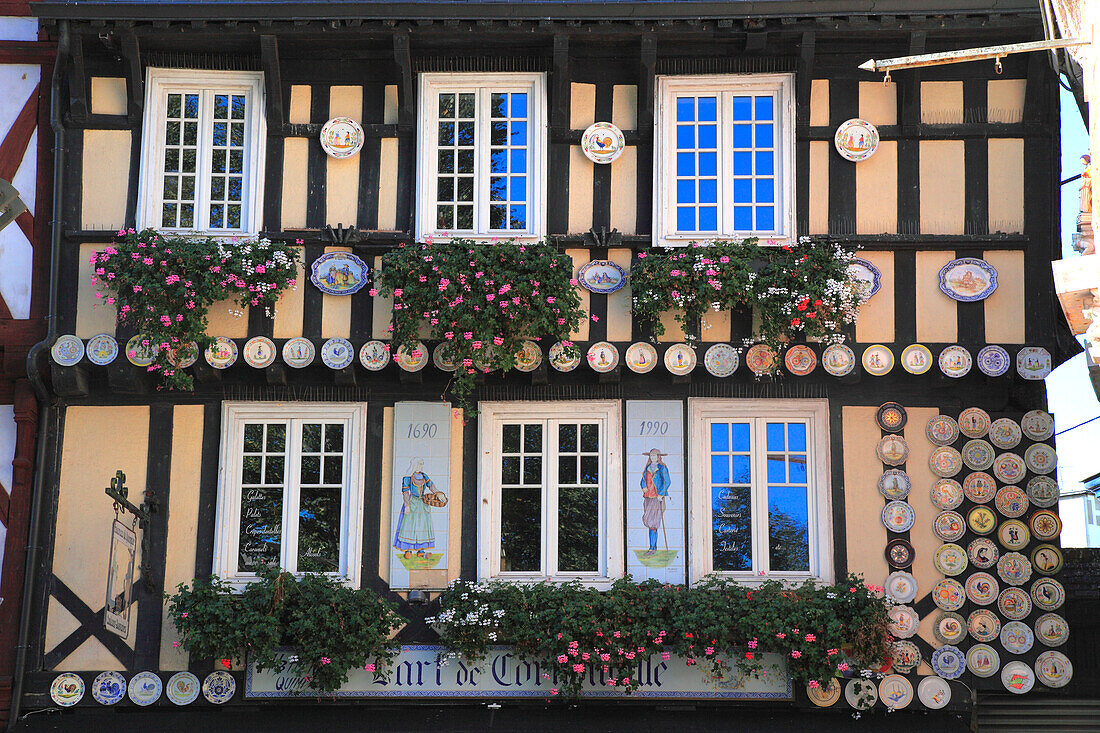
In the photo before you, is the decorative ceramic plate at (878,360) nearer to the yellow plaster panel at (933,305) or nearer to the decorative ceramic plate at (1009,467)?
the yellow plaster panel at (933,305)

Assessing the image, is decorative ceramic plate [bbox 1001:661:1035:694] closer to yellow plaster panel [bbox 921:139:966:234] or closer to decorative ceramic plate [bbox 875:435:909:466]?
decorative ceramic plate [bbox 875:435:909:466]

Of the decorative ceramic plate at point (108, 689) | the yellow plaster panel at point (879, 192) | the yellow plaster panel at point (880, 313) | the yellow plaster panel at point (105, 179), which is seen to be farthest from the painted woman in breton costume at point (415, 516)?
the yellow plaster panel at point (879, 192)

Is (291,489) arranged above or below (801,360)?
below

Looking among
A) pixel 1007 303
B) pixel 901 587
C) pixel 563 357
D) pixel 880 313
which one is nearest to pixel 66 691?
pixel 563 357

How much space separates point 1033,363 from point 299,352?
6417mm

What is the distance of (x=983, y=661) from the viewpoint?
10.8 m

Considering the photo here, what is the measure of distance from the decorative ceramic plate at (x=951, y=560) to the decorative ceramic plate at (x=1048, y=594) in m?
0.63

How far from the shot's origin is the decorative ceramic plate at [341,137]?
11.6 m

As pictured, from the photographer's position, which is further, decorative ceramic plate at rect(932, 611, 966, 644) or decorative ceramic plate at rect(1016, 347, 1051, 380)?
decorative ceramic plate at rect(1016, 347, 1051, 380)

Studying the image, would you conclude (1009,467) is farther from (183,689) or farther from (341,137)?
(183,689)

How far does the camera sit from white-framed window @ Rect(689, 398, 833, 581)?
11.2 m

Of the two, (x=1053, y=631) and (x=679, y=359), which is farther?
(x=679, y=359)

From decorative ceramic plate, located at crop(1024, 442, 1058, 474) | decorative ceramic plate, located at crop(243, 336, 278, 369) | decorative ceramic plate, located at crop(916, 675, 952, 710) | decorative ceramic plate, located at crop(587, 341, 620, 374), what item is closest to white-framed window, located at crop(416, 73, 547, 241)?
decorative ceramic plate, located at crop(587, 341, 620, 374)

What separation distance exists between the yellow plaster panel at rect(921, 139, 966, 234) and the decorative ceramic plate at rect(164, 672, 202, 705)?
7566 millimetres
